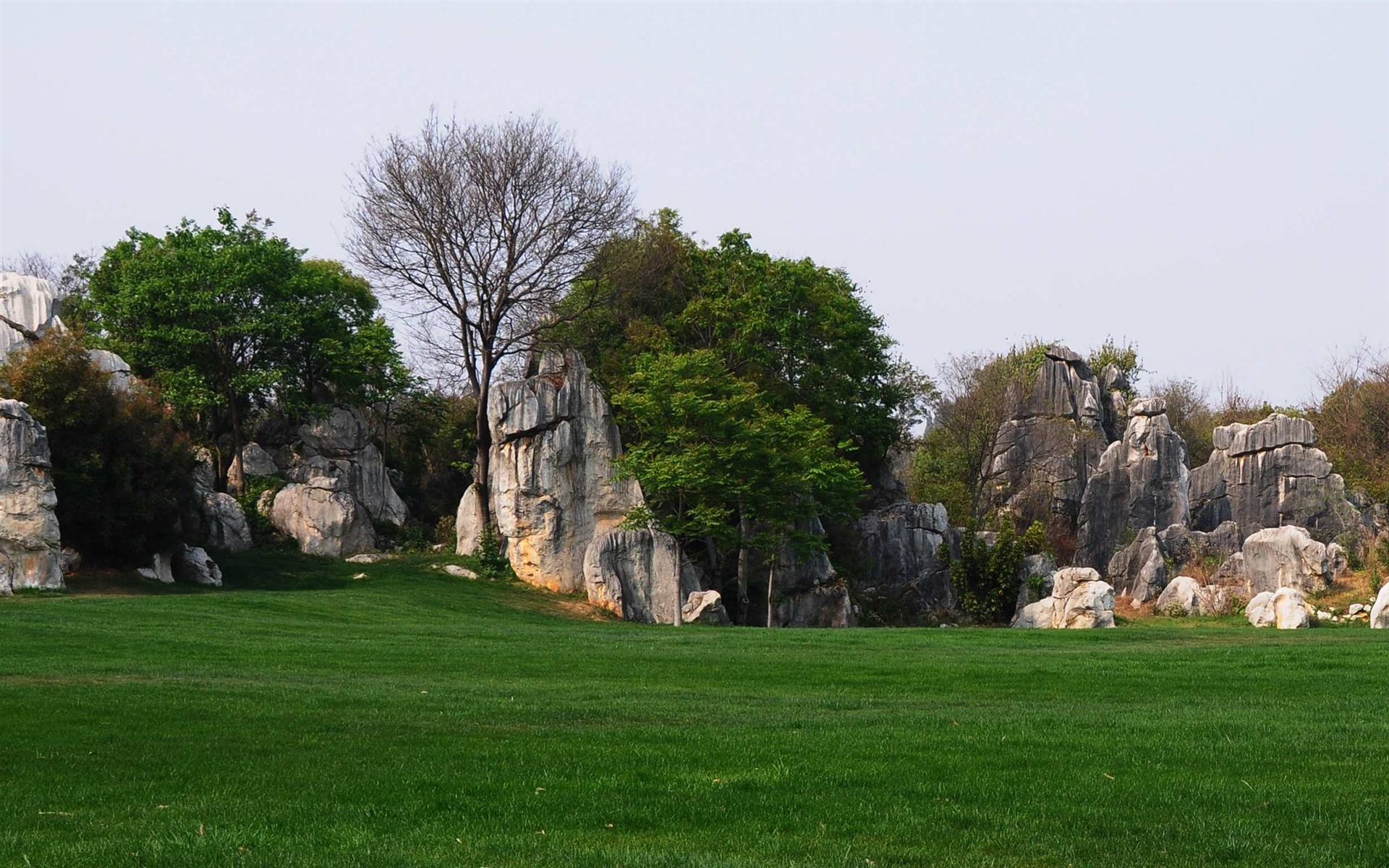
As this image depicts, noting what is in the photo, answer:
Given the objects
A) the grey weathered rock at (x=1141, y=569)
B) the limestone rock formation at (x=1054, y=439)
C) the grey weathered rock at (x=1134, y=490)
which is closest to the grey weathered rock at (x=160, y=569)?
the grey weathered rock at (x=1141, y=569)

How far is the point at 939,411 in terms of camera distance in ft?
248

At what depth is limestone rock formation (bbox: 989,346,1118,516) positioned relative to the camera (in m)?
65.9

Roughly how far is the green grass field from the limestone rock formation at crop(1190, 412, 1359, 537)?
124 ft

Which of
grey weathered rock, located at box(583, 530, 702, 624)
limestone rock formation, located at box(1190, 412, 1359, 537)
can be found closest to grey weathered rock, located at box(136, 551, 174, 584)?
grey weathered rock, located at box(583, 530, 702, 624)

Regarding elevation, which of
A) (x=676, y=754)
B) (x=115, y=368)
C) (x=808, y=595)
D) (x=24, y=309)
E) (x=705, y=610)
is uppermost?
(x=24, y=309)

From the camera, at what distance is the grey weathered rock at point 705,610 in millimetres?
43094

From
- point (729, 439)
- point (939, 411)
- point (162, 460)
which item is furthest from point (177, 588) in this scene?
point (939, 411)

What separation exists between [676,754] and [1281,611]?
31859 millimetres

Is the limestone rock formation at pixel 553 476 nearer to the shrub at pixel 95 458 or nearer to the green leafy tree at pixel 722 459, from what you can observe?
the green leafy tree at pixel 722 459

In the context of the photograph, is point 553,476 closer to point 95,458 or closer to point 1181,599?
point 95,458

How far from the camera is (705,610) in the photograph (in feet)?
142

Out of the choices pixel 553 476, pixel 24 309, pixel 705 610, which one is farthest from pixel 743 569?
pixel 24 309

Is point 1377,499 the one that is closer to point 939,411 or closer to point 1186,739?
point 939,411

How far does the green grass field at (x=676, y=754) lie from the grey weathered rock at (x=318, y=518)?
22.8 m
